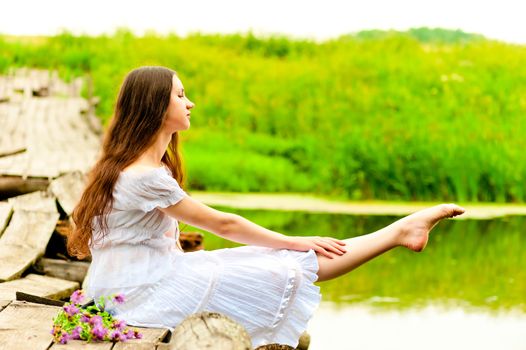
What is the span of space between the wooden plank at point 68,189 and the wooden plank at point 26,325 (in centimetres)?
137

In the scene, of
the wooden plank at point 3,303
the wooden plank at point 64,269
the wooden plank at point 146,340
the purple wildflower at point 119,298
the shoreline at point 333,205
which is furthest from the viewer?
the shoreline at point 333,205

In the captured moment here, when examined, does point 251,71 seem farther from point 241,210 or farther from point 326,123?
point 241,210

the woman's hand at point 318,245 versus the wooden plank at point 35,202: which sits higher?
the woman's hand at point 318,245

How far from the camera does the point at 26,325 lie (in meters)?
2.64

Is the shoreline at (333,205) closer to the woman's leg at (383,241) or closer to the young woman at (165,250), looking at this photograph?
the woman's leg at (383,241)

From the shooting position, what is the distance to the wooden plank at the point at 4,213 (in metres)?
4.00

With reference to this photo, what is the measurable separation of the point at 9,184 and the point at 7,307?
6.30 ft

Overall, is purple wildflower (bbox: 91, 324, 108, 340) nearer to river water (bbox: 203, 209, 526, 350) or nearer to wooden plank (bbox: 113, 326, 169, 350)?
wooden plank (bbox: 113, 326, 169, 350)

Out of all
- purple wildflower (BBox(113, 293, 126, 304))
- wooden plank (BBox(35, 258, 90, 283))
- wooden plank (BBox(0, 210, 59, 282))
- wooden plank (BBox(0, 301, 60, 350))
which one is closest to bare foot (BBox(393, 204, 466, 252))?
purple wildflower (BBox(113, 293, 126, 304))

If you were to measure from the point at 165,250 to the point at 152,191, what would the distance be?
203 mm

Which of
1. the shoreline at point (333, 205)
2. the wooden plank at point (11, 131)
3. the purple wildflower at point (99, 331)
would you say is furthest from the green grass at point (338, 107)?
the purple wildflower at point (99, 331)

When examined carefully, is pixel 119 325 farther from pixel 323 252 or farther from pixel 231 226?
pixel 323 252

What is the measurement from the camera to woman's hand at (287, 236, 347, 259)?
9.06ft

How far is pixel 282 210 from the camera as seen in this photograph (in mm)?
7238
